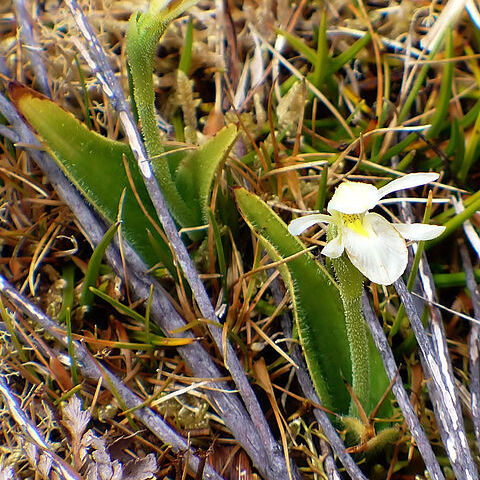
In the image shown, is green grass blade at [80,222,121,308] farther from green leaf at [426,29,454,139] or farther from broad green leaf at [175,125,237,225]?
green leaf at [426,29,454,139]

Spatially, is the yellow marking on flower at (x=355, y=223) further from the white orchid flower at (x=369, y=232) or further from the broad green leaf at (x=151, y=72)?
the broad green leaf at (x=151, y=72)

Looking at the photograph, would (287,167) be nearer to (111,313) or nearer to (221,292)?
(221,292)

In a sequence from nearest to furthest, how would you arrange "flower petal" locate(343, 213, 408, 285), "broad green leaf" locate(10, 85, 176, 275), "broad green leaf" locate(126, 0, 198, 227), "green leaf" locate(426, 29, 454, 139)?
"flower petal" locate(343, 213, 408, 285), "broad green leaf" locate(126, 0, 198, 227), "broad green leaf" locate(10, 85, 176, 275), "green leaf" locate(426, 29, 454, 139)

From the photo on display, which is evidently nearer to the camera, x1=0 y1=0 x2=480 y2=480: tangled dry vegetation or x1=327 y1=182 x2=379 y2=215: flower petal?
x1=327 y1=182 x2=379 y2=215: flower petal

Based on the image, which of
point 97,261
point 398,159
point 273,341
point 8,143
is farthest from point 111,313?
point 398,159

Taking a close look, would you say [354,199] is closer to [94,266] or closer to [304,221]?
[304,221]

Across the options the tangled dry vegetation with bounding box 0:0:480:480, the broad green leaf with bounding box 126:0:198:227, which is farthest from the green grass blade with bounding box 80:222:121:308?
the broad green leaf with bounding box 126:0:198:227
